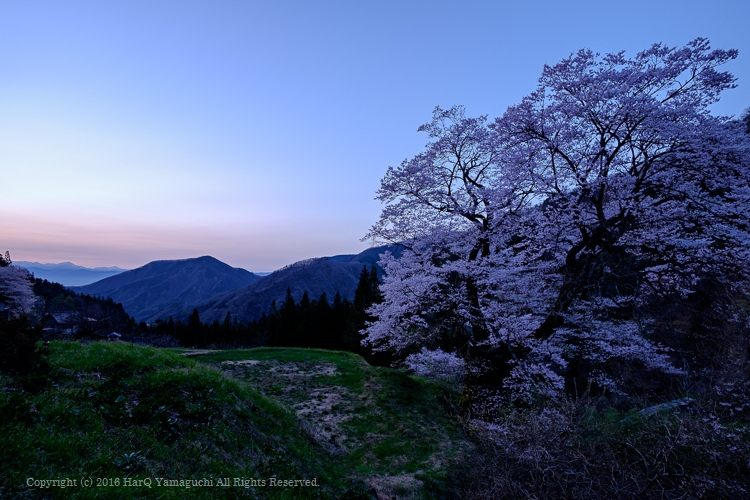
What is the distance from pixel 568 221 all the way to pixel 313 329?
127ft

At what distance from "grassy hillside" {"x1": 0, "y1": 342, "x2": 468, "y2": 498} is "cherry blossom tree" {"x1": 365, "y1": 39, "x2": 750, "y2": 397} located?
3.72 meters

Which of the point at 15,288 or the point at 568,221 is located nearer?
the point at 568,221

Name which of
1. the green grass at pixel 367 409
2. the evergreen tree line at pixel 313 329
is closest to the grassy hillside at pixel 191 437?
the green grass at pixel 367 409

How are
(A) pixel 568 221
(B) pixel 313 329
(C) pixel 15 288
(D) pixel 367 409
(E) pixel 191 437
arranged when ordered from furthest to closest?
(B) pixel 313 329, (C) pixel 15 288, (D) pixel 367 409, (A) pixel 568 221, (E) pixel 191 437

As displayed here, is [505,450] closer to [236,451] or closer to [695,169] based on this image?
[236,451]

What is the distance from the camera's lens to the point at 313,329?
1758 inches

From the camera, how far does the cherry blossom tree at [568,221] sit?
9.69m

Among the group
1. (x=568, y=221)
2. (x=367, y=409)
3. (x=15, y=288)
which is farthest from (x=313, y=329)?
(x=568, y=221)

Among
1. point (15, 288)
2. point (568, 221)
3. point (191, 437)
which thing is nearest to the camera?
point (191, 437)

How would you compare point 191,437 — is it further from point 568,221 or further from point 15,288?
point 15,288

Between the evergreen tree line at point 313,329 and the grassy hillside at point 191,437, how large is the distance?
25.3 m

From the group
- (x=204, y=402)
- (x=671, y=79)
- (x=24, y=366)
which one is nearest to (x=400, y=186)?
(x=671, y=79)

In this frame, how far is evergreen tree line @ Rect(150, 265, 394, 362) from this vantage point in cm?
4034

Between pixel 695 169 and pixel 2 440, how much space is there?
A: 1611cm
